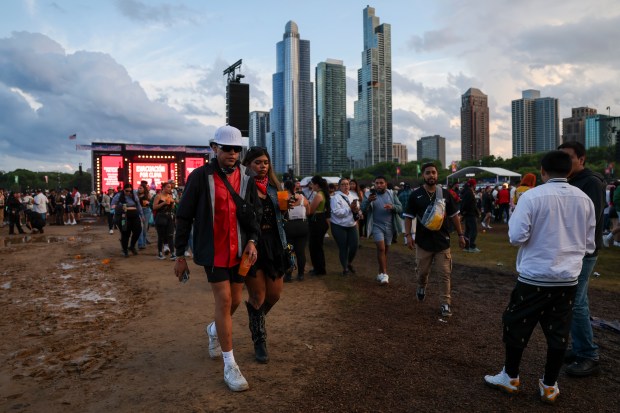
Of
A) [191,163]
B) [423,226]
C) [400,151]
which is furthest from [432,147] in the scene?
[423,226]

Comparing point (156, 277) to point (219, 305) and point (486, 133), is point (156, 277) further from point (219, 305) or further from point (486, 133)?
point (486, 133)

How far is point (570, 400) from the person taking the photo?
358 centimetres

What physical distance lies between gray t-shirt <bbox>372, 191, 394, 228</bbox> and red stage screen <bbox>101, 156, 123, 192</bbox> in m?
31.9

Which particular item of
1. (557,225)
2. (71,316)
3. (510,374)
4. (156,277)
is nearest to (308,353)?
(510,374)

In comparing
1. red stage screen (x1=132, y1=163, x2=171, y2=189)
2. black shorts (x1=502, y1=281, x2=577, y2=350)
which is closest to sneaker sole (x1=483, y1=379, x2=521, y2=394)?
black shorts (x1=502, y1=281, x2=577, y2=350)

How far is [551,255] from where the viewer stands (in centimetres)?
342

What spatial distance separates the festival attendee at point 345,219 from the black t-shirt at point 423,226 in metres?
2.30

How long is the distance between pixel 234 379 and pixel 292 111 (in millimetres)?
172528

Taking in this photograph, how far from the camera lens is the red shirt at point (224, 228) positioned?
3.74 meters

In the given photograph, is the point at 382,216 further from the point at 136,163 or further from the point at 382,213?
the point at 136,163

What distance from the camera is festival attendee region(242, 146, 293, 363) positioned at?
13.9 ft

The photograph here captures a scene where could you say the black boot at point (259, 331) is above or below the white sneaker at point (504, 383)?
above

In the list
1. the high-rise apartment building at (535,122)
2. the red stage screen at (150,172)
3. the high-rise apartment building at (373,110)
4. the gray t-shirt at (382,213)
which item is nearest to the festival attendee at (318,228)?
the gray t-shirt at (382,213)

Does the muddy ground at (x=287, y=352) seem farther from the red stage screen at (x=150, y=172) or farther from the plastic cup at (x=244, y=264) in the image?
the red stage screen at (x=150, y=172)
